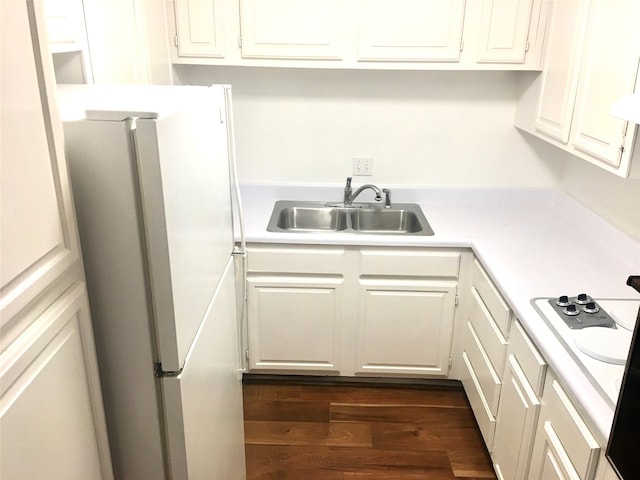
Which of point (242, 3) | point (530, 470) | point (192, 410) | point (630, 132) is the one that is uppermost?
point (242, 3)

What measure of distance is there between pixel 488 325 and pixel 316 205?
1103mm

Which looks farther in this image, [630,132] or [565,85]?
[565,85]

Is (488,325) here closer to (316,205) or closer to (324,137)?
(316,205)

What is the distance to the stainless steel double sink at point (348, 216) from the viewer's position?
277 centimetres

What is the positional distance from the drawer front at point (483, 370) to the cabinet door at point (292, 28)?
141cm

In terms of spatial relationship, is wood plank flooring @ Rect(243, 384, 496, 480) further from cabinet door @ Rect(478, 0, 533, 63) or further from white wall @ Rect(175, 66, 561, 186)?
cabinet door @ Rect(478, 0, 533, 63)

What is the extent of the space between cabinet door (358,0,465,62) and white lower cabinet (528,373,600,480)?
150 centimetres

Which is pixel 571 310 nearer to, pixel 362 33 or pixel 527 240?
pixel 527 240

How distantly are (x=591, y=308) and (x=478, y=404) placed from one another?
33.4 inches

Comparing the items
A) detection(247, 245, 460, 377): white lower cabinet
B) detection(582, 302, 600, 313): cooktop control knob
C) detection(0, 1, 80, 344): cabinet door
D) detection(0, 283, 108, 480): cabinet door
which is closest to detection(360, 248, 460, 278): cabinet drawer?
detection(247, 245, 460, 377): white lower cabinet

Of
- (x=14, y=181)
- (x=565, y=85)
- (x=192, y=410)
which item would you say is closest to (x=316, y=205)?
(x=565, y=85)

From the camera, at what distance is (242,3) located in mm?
2311

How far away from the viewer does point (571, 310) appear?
1.65 metres

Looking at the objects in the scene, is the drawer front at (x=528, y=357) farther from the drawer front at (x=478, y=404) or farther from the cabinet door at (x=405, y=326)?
the cabinet door at (x=405, y=326)
